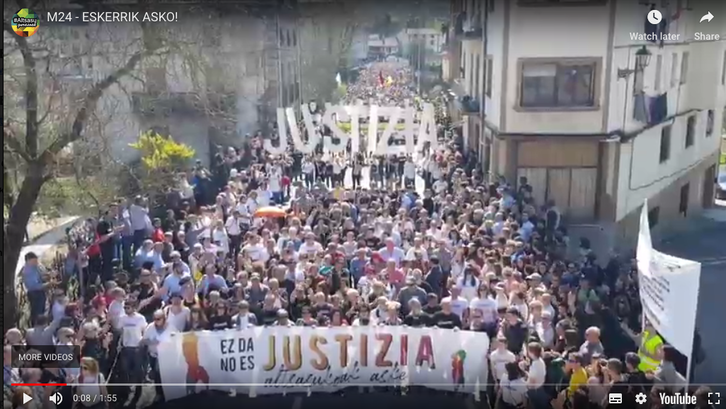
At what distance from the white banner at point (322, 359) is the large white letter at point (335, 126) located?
823mm

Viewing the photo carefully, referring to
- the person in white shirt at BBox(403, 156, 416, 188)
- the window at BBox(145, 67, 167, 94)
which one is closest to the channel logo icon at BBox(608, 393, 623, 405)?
the person in white shirt at BBox(403, 156, 416, 188)

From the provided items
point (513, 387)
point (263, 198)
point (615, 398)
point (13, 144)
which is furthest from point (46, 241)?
point (615, 398)

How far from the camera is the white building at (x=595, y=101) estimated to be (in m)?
4.14

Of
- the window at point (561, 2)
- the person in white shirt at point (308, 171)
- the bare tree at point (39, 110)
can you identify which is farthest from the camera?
the person in white shirt at point (308, 171)

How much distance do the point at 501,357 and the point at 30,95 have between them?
2391mm

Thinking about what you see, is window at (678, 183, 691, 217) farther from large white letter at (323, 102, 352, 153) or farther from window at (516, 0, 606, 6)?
large white letter at (323, 102, 352, 153)

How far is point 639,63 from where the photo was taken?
4191 millimetres

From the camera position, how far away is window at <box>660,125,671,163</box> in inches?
169

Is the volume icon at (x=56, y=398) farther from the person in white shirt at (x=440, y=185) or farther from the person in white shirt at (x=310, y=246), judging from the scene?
the person in white shirt at (x=440, y=185)

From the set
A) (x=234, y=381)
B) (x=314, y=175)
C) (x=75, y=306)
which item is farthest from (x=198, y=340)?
(x=314, y=175)

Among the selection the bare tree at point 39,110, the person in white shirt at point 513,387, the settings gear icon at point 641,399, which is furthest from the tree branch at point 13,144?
the settings gear icon at point 641,399

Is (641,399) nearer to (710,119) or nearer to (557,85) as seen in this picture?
(710,119)
